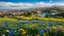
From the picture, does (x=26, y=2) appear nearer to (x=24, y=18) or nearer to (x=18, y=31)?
(x=24, y=18)

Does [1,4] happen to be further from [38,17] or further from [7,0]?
[38,17]

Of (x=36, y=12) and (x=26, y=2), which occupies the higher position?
(x=26, y=2)

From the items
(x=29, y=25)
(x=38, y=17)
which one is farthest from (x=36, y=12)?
(x=29, y=25)

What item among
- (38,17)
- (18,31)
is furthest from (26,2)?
(18,31)

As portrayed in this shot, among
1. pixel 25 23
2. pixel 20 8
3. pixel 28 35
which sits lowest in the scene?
pixel 28 35

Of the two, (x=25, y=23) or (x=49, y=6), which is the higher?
(x=49, y=6)

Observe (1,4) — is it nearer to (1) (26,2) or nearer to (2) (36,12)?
(1) (26,2)

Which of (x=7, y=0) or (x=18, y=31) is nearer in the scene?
(x=18, y=31)

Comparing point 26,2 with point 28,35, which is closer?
point 28,35

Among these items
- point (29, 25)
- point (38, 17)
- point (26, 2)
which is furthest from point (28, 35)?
point (26, 2)
